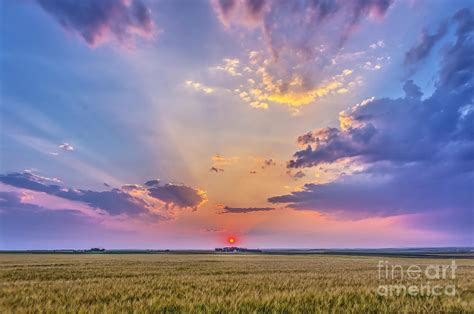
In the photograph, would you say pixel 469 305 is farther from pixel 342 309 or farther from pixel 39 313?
pixel 39 313

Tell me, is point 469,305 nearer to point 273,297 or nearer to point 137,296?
point 273,297

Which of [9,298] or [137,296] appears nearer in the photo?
[9,298]

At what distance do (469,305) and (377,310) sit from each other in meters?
3.20

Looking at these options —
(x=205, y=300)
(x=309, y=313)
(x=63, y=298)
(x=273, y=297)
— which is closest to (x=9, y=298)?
(x=63, y=298)

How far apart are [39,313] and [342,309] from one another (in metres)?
7.40

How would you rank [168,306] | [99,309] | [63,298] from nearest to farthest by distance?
[99,309], [168,306], [63,298]

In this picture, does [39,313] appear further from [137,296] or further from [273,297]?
[273,297]

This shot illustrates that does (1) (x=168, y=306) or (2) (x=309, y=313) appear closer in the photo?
(2) (x=309, y=313)

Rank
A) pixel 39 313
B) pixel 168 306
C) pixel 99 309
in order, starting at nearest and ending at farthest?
pixel 39 313, pixel 99 309, pixel 168 306

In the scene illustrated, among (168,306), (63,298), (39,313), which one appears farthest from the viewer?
(63,298)

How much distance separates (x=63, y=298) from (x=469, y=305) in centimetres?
1215

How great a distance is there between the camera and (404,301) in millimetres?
10469

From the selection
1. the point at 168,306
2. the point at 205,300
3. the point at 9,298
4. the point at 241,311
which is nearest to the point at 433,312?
the point at 241,311

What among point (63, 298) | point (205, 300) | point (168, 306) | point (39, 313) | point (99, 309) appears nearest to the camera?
point (39, 313)
